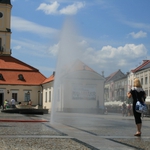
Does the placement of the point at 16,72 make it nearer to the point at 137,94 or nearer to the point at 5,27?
the point at 5,27

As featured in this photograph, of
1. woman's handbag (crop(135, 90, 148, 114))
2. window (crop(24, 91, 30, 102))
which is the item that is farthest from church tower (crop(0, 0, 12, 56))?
woman's handbag (crop(135, 90, 148, 114))

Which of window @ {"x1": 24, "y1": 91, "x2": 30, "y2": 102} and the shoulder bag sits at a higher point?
window @ {"x1": 24, "y1": 91, "x2": 30, "y2": 102}

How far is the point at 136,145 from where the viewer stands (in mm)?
7680

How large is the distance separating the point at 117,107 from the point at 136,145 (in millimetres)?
48722

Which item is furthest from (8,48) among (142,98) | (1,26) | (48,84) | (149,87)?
(142,98)

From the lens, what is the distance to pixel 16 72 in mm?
65250

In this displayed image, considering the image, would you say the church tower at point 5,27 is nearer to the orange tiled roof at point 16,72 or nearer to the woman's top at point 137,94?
the orange tiled roof at point 16,72

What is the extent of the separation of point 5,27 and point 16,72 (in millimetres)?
11235

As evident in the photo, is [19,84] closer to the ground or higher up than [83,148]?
higher up

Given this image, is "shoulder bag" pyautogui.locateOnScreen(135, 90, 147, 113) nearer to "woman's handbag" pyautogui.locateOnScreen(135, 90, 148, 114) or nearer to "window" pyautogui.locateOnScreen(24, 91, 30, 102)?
"woman's handbag" pyautogui.locateOnScreen(135, 90, 148, 114)

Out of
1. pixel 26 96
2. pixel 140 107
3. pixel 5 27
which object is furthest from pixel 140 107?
pixel 5 27

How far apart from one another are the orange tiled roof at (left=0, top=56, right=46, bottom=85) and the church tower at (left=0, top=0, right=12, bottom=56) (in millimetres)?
1956

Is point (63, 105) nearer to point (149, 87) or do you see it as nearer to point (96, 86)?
point (96, 86)

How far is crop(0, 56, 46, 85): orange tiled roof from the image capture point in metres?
63.7
